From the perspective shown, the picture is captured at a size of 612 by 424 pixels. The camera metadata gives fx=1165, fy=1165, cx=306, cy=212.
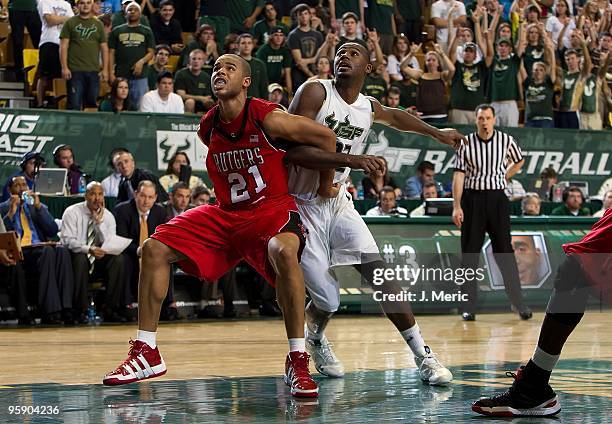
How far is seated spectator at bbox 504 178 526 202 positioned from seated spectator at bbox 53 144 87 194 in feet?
19.6

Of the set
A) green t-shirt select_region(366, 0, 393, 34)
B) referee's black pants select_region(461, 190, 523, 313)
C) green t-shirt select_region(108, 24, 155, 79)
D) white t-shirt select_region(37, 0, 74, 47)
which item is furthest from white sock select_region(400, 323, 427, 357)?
green t-shirt select_region(366, 0, 393, 34)

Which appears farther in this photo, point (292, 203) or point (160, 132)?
point (160, 132)

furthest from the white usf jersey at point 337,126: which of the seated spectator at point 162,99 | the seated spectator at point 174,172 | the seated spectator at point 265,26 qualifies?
the seated spectator at point 265,26

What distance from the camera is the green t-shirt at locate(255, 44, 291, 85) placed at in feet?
55.1

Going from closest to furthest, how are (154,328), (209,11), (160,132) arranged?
(154,328) → (160,132) → (209,11)

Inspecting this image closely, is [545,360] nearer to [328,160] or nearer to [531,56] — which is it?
[328,160]

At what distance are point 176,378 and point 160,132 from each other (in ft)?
25.1

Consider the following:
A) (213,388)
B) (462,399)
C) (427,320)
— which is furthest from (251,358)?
(427,320)

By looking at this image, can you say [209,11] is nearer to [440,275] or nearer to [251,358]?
[440,275]

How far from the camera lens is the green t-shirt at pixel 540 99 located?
725 inches

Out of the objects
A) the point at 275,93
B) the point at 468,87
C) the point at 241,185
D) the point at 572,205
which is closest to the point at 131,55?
the point at 275,93

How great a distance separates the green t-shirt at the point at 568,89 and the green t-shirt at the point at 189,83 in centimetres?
625

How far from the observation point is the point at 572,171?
17625 mm

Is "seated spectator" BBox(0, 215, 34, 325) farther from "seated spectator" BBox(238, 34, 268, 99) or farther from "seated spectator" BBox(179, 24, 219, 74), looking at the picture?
"seated spectator" BBox(179, 24, 219, 74)
